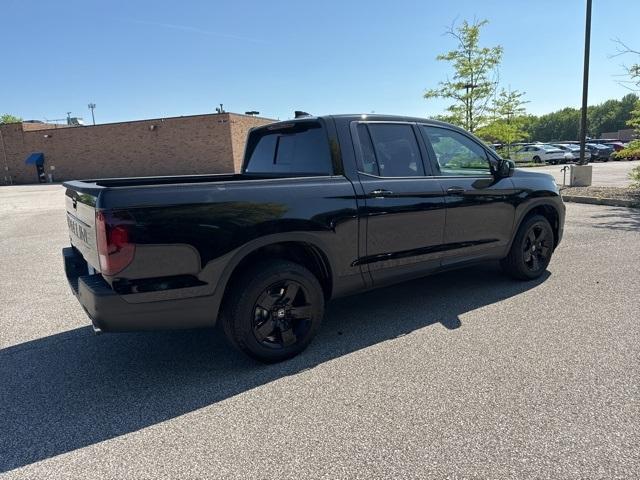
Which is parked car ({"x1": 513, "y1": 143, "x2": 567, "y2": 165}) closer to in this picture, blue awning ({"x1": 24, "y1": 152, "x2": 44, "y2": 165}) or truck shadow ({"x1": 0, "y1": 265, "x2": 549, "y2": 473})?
truck shadow ({"x1": 0, "y1": 265, "x2": 549, "y2": 473})

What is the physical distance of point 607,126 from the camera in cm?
9688

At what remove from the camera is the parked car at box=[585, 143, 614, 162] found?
111ft

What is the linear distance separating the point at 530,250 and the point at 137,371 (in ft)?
14.2

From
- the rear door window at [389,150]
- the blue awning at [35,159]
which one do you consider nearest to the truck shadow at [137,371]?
the rear door window at [389,150]

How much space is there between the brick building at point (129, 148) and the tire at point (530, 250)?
96.8 ft

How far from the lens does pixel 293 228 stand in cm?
330

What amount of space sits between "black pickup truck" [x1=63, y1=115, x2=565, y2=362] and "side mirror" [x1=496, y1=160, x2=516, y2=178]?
0.06 m

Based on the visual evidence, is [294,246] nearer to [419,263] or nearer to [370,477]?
[419,263]

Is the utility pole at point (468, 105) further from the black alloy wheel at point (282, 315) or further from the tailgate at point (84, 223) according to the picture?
the tailgate at point (84, 223)

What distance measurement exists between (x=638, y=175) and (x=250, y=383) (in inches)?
507

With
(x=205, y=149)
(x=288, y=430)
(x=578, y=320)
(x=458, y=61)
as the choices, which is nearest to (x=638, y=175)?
(x=458, y=61)

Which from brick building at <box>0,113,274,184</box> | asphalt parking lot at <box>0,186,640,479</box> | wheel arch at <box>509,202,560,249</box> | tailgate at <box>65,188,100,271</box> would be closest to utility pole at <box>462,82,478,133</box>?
wheel arch at <box>509,202,560,249</box>

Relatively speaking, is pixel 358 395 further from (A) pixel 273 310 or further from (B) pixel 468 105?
(B) pixel 468 105

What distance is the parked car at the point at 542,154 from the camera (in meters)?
32.2
